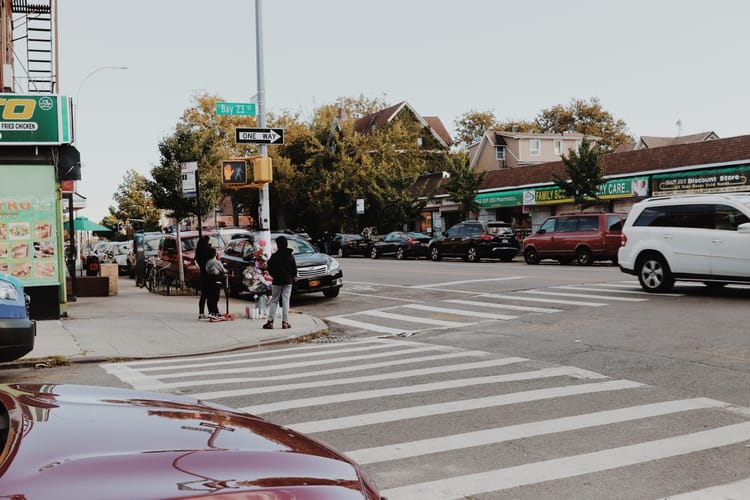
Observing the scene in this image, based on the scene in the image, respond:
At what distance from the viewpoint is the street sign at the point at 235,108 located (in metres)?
14.6

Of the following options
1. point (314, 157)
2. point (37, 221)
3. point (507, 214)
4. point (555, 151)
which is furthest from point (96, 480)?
point (555, 151)

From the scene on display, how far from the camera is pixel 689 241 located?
15.4 meters

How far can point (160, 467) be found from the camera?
2.35 metres

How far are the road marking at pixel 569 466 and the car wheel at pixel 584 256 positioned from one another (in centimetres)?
2297

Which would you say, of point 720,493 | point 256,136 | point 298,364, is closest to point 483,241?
point 256,136

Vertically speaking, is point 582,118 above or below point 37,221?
above

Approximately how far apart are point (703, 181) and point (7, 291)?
98.9ft

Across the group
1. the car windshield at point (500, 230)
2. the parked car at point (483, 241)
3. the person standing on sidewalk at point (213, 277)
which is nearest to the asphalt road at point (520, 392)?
the person standing on sidewalk at point (213, 277)

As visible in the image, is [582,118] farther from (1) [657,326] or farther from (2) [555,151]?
(1) [657,326]

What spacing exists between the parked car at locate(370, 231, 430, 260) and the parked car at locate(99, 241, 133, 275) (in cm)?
1347

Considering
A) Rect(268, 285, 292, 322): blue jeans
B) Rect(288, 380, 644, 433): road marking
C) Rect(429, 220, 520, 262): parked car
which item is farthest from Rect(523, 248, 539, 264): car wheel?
Rect(288, 380, 644, 433): road marking

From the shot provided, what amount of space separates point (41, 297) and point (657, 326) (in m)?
11.4

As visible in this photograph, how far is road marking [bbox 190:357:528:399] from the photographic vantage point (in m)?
8.03

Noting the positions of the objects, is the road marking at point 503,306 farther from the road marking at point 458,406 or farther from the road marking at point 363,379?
the road marking at point 458,406
